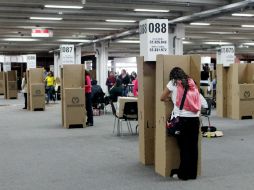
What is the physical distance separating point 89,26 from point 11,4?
587 centimetres

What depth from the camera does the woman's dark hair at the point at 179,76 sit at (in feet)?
16.4

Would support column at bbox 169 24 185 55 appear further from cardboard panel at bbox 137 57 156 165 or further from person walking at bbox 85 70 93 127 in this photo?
cardboard panel at bbox 137 57 156 165

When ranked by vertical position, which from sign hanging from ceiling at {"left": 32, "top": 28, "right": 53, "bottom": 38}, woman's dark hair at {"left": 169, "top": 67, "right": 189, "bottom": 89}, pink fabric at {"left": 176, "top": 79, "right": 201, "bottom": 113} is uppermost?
sign hanging from ceiling at {"left": 32, "top": 28, "right": 53, "bottom": 38}

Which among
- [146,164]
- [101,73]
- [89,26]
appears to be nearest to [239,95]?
[146,164]

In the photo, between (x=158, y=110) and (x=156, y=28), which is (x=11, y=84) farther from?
(x=158, y=110)

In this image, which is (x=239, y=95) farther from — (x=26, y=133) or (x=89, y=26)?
(x=89, y=26)

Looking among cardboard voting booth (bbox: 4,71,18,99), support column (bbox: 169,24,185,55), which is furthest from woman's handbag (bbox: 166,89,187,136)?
cardboard voting booth (bbox: 4,71,18,99)

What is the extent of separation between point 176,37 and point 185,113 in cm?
1056

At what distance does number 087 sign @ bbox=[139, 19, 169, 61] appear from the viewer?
5.82 metres

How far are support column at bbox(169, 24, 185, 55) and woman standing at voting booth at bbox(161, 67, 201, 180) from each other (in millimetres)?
10194

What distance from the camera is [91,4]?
1201 cm

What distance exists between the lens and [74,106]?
1009cm

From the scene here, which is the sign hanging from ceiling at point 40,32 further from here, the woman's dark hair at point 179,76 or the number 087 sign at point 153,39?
the woman's dark hair at point 179,76

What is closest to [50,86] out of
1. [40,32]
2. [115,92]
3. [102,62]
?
[40,32]
